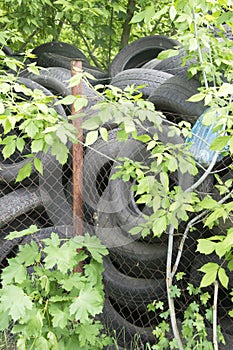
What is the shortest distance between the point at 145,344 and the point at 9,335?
36.9 inches

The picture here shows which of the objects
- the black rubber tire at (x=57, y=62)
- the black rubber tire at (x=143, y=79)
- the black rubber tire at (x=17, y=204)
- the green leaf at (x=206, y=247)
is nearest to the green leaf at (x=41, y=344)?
the green leaf at (x=206, y=247)

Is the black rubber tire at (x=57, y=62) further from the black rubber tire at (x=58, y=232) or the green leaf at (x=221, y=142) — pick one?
the green leaf at (x=221, y=142)

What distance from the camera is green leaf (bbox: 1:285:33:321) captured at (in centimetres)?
273

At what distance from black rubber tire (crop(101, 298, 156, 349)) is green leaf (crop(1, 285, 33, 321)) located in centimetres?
83

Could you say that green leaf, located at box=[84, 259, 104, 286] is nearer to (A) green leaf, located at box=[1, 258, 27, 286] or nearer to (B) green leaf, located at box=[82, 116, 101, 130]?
(A) green leaf, located at box=[1, 258, 27, 286]

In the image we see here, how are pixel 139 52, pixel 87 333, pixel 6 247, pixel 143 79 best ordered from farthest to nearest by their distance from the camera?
1. pixel 139 52
2. pixel 143 79
3. pixel 6 247
4. pixel 87 333

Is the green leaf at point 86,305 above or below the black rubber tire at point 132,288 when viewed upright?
above

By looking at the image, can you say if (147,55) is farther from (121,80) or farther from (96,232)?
(96,232)

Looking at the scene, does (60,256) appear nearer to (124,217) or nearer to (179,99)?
(124,217)

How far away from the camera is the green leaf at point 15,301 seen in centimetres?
273

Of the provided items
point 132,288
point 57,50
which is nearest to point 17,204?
point 132,288

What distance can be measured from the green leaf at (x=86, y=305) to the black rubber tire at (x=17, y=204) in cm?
115

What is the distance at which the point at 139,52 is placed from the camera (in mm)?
5613

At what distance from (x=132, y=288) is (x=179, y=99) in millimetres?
1318
